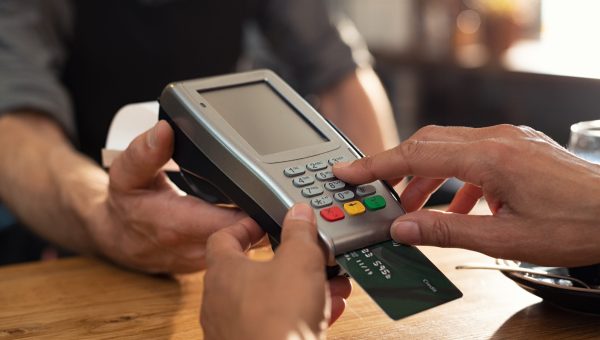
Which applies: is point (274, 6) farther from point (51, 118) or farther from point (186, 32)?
point (51, 118)

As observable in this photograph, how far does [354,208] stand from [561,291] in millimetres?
157

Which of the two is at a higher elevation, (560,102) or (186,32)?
(186,32)

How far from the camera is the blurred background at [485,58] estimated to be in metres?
2.01

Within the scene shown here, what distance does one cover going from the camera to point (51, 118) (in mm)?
965

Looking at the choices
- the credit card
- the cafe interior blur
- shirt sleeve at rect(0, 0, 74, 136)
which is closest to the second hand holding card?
the credit card

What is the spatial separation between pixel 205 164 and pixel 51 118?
489 millimetres

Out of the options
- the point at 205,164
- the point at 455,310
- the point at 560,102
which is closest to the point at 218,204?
the point at 205,164

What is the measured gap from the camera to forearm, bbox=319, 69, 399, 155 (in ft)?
4.22

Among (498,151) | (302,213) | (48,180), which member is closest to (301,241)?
(302,213)

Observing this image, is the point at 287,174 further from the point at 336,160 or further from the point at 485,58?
the point at 485,58

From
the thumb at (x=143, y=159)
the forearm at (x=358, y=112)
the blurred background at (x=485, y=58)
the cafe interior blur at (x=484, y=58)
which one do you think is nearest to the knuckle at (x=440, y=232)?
the thumb at (x=143, y=159)

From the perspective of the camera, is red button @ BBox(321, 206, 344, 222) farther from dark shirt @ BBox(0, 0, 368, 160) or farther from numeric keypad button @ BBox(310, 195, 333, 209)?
dark shirt @ BBox(0, 0, 368, 160)

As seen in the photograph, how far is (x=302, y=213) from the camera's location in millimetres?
478

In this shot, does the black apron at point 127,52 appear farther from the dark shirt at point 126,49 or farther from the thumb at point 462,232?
the thumb at point 462,232
